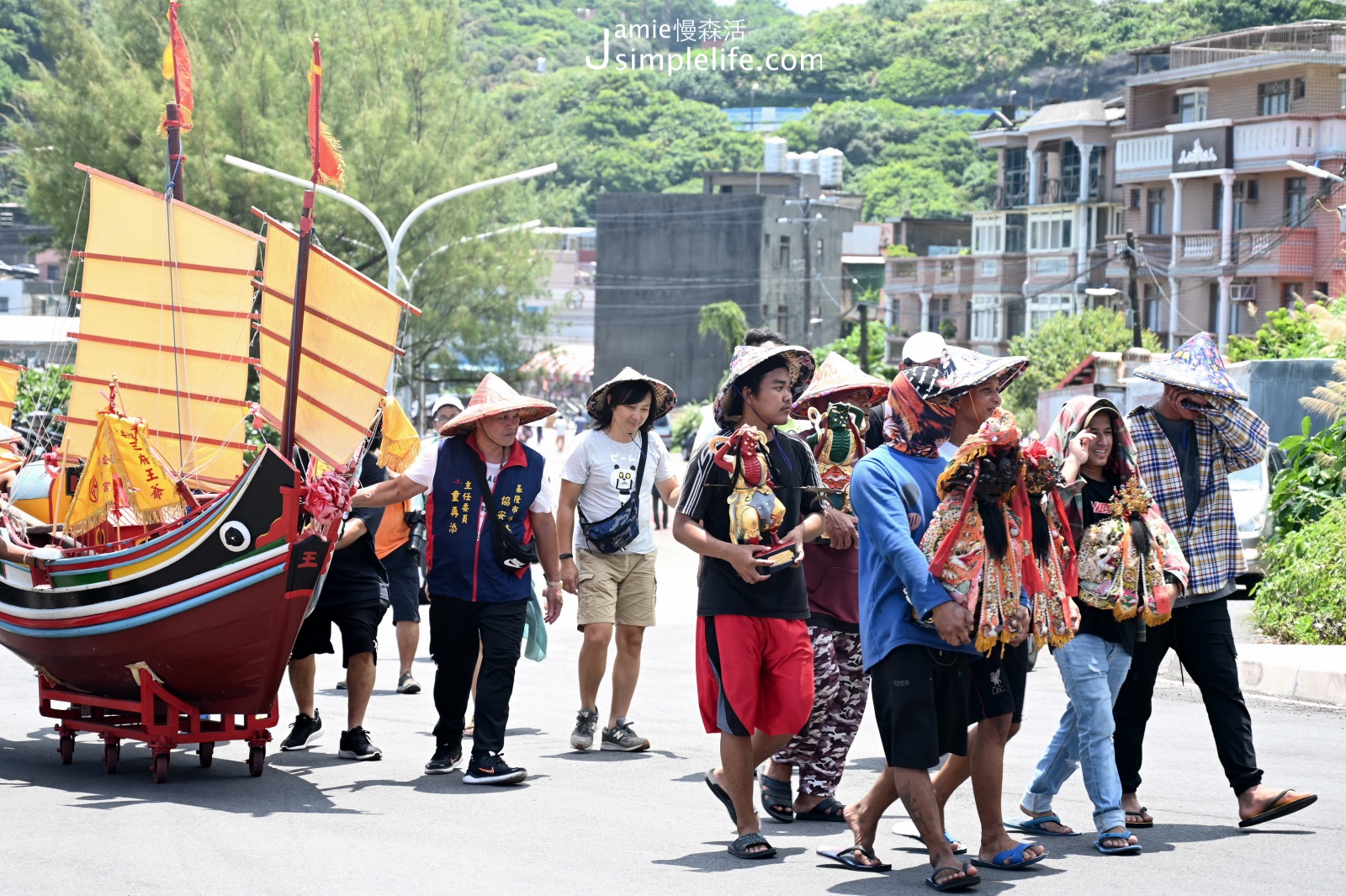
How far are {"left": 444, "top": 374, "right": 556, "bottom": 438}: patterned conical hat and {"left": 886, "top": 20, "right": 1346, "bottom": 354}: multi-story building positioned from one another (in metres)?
35.4

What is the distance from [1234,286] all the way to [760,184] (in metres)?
42.7

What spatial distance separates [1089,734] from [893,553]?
1.32 m

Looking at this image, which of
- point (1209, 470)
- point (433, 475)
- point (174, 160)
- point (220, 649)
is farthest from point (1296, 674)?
point (174, 160)

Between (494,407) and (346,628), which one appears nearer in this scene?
(494,407)

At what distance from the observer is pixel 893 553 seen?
5.84 meters

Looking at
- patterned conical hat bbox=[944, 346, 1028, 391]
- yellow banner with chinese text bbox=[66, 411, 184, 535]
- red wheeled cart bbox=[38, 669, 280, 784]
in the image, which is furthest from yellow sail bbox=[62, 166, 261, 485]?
patterned conical hat bbox=[944, 346, 1028, 391]

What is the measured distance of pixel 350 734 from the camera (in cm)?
881

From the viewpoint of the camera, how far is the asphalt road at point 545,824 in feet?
19.9

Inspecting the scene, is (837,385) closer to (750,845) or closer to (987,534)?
(987,534)

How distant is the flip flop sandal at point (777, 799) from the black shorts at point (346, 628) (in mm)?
2627

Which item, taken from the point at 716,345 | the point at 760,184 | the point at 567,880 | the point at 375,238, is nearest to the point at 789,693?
the point at 567,880

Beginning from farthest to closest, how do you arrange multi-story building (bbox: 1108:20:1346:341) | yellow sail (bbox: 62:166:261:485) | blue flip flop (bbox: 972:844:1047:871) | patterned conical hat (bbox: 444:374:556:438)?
1. multi-story building (bbox: 1108:20:1346:341)
2. yellow sail (bbox: 62:166:261:485)
3. patterned conical hat (bbox: 444:374:556:438)
4. blue flip flop (bbox: 972:844:1047:871)

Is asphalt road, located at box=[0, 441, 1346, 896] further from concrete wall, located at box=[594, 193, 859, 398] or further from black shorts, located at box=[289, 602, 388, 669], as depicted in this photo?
concrete wall, located at box=[594, 193, 859, 398]

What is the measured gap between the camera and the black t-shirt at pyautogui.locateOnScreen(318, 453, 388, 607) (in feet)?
29.6
